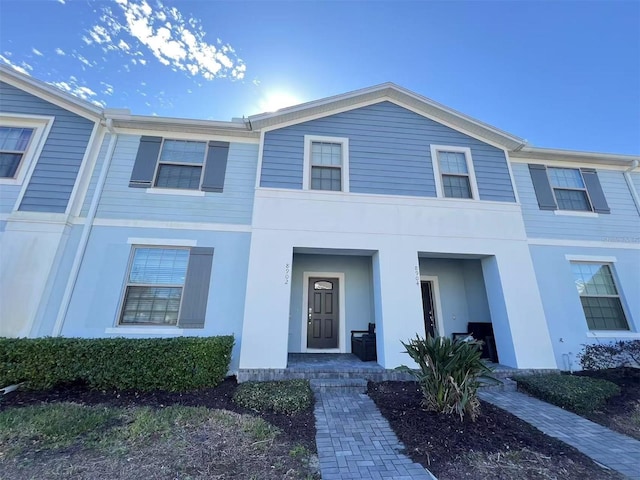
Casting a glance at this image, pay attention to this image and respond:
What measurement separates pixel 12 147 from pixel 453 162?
11.4 meters

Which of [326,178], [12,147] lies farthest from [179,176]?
[12,147]

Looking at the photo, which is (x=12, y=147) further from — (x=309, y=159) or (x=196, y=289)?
(x=309, y=159)

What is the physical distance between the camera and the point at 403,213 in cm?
666

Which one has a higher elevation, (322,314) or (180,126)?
(180,126)

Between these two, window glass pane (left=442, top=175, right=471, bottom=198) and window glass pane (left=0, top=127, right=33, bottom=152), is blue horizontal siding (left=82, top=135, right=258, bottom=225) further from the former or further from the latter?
window glass pane (left=442, top=175, right=471, bottom=198)

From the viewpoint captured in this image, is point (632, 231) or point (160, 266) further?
point (632, 231)

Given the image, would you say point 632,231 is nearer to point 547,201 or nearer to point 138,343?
point 547,201

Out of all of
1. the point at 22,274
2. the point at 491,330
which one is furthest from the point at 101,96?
the point at 491,330

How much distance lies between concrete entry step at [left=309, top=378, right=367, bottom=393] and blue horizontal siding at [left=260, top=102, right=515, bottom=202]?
4391 mm

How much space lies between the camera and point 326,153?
7.14 meters

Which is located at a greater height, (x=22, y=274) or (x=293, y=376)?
(x=22, y=274)

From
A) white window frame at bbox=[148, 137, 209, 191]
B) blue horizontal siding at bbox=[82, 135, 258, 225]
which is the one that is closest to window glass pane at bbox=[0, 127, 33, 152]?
blue horizontal siding at bbox=[82, 135, 258, 225]

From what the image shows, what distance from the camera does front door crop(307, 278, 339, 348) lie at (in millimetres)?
7457

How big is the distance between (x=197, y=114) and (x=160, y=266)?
418cm
